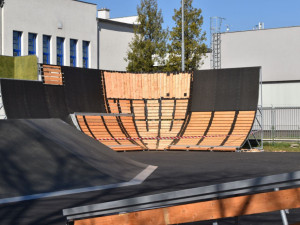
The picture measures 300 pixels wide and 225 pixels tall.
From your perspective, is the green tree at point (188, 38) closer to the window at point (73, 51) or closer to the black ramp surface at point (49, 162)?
the window at point (73, 51)

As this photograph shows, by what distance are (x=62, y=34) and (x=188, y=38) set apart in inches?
418

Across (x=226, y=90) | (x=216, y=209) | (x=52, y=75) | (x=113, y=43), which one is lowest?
(x=216, y=209)

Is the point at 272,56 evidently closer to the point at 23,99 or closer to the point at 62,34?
the point at 62,34

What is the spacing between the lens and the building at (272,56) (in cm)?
4291

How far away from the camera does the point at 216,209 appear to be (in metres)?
4.39

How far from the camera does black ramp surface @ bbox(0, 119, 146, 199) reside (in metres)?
12.2

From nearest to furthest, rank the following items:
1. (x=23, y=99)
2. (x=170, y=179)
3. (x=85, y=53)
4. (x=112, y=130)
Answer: (x=170, y=179) → (x=23, y=99) → (x=112, y=130) → (x=85, y=53)

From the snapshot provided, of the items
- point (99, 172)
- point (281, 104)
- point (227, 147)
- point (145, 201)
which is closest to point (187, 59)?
point (281, 104)

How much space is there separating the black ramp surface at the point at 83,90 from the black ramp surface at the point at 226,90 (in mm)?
5178

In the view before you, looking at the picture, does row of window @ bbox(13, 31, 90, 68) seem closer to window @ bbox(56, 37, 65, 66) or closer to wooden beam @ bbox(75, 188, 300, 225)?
window @ bbox(56, 37, 65, 66)

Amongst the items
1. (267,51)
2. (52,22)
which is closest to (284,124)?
(267,51)

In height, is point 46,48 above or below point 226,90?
above

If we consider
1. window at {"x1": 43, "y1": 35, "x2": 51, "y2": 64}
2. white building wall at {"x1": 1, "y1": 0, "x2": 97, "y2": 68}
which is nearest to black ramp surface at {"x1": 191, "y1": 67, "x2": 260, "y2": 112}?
white building wall at {"x1": 1, "y1": 0, "x2": 97, "y2": 68}

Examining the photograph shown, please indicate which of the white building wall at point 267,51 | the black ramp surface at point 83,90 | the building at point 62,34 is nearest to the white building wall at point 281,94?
the white building wall at point 267,51
